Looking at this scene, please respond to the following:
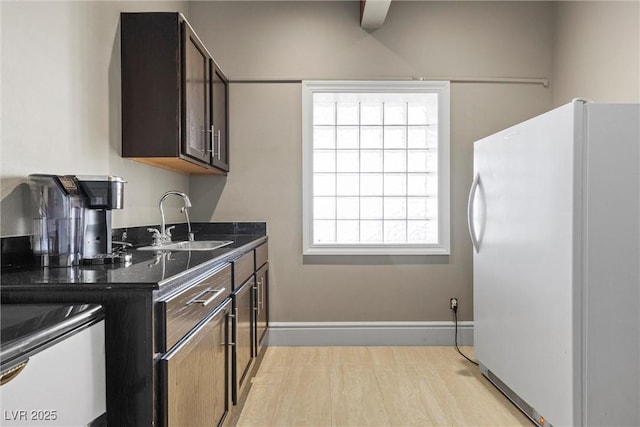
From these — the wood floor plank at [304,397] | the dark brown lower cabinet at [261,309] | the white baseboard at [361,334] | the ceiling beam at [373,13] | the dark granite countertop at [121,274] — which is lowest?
the wood floor plank at [304,397]

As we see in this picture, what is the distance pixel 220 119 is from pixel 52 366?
2594 millimetres

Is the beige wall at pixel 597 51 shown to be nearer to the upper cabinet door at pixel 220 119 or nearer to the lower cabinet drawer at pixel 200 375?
the upper cabinet door at pixel 220 119

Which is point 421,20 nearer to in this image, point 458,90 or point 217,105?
point 458,90

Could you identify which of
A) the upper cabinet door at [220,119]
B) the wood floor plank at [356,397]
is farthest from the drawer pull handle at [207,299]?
the upper cabinet door at [220,119]

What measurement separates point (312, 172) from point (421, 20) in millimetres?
1522

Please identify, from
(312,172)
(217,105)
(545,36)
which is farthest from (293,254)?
(545,36)

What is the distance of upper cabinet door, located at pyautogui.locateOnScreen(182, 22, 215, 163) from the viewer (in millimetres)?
2387

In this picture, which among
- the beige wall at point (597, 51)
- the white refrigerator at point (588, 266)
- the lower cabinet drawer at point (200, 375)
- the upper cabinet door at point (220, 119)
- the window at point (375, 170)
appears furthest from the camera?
the window at point (375, 170)

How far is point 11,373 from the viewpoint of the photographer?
2.41ft

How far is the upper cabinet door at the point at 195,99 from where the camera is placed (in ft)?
7.83

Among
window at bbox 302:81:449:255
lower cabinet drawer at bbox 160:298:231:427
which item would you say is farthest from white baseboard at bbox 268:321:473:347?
lower cabinet drawer at bbox 160:298:231:427

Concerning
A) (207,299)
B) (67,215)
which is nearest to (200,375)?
(207,299)

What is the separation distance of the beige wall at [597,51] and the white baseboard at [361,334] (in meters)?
2.00

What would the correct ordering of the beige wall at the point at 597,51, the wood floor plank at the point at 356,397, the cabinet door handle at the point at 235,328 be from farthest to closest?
the beige wall at the point at 597,51 → the wood floor plank at the point at 356,397 → the cabinet door handle at the point at 235,328
